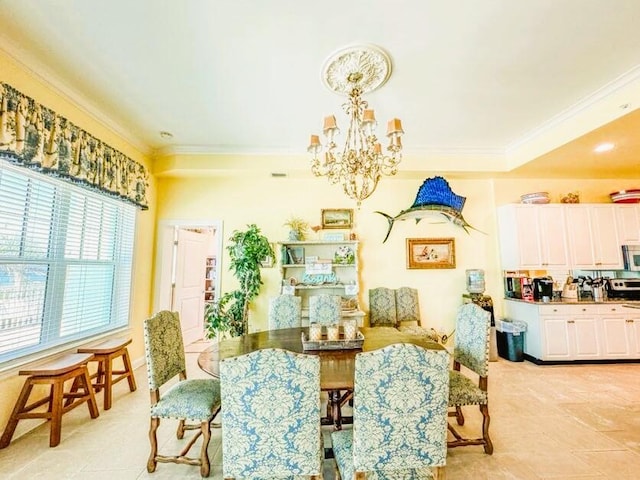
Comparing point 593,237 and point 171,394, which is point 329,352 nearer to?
point 171,394

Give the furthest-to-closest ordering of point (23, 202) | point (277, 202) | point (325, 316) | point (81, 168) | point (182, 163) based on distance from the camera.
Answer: point (277, 202), point (182, 163), point (325, 316), point (81, 168), point (23, 202)

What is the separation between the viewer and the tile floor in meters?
1.90

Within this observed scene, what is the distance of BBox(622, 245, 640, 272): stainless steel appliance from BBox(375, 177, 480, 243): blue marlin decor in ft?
7.25

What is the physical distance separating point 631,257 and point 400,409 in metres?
5.11

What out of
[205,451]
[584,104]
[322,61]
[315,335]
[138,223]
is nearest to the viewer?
[205,451]

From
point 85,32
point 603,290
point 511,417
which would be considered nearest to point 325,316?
point 511,417

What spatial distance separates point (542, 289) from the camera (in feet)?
13.7

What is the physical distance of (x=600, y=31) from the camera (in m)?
2.08

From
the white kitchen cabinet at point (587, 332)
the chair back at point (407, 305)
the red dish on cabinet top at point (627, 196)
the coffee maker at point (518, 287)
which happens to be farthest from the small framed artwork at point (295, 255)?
the red dish on cabinet top at point (627, 196)

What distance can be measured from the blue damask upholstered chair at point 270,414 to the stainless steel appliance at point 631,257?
17.6 feet

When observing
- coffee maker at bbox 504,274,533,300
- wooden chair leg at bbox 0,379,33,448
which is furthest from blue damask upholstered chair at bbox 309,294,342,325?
coffee maker at bbox 504,274,533,300

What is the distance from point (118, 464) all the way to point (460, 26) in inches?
149

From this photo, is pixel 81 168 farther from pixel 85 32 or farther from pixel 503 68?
pixel 503 68

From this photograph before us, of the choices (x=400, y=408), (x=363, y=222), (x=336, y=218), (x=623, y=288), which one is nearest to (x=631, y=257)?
(x=623, y=288)
